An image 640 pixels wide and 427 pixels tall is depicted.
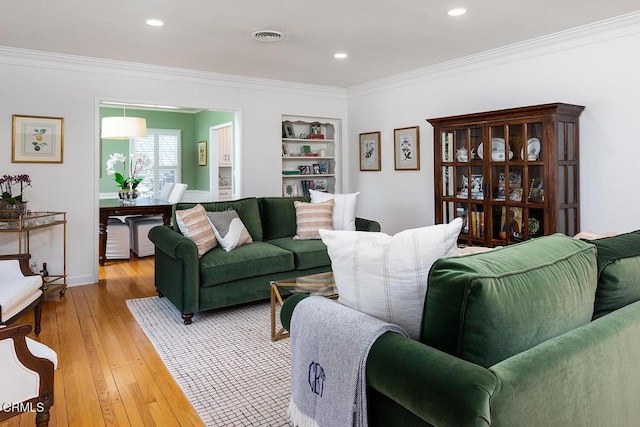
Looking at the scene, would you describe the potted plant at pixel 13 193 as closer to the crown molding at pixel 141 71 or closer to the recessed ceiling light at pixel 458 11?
the crown molding at pixel 141 71

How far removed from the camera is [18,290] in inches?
112

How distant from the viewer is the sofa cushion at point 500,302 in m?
1.13

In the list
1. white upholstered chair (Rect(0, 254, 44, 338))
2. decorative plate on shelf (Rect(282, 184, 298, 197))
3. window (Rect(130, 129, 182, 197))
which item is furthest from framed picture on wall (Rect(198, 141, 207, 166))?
white upholstered chair (Rect(0, 254, 44, 338))

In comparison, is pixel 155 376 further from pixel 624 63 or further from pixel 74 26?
pixel 624 63

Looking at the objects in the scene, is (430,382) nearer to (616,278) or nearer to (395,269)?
(395,269)

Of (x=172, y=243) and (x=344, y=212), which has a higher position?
(x=344, y=212)

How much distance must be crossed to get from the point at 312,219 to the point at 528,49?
260 cm

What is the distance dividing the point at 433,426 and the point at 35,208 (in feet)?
15.2

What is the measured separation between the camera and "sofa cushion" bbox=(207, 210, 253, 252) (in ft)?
12.8

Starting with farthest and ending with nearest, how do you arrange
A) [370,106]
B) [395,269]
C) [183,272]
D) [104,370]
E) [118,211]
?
[370,106] → [118,211] → [183,272] → [104,370] → [395,269]

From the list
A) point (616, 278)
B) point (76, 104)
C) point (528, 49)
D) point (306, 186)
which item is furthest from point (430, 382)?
point (306, 186)

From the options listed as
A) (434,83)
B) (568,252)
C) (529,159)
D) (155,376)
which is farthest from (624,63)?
(155,376)

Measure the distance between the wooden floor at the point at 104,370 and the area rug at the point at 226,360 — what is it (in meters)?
0.09

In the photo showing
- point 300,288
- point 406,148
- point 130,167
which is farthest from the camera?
point 130,167
